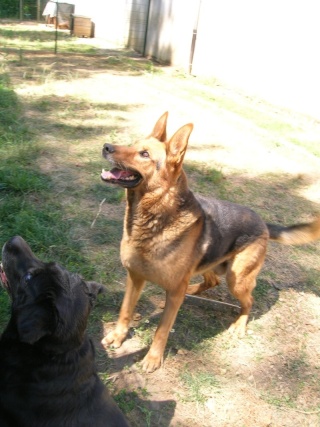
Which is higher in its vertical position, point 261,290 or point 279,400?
point 261,290

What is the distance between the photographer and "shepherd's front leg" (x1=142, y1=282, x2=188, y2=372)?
11.5 ft

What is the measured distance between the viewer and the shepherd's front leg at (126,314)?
373 cm

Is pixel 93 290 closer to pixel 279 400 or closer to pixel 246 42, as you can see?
pixel 279 400

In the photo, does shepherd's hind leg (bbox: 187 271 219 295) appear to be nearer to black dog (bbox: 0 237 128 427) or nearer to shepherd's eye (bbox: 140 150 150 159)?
shepherd's eye (bbox: 140 150 150 159)

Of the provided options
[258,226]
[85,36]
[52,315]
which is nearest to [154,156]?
[258,226]

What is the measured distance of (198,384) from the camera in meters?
3.52

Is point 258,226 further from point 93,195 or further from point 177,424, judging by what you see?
point 93,195

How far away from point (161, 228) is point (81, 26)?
19.2 metres

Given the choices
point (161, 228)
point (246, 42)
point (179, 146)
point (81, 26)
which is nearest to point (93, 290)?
point (161, 228)

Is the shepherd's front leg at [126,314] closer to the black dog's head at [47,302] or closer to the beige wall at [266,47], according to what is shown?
the black dog's head at [47,302]

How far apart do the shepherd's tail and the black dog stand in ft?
7.28

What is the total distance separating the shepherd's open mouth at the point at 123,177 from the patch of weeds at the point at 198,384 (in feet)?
5.24

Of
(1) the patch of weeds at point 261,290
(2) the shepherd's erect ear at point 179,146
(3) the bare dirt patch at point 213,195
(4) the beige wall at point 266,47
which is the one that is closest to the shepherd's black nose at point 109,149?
(2) the shepherd's erect ear at point 179,146

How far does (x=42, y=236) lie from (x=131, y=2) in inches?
619
